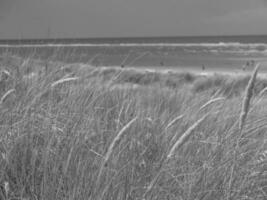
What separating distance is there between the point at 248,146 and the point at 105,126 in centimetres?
82

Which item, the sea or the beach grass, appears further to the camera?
the sea

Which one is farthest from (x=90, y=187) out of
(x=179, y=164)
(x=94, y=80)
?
(x=94, y=80)

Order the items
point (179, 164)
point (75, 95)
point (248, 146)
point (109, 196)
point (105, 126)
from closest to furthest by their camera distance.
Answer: point (109, 196) < point (179, 164) < point (248, 146) < point (105, 126) < point (75, 95)

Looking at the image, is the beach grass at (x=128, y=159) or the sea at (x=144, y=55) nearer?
the beach grass at (x=128, y=159)

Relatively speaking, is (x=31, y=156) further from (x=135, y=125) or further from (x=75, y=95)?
(x=75, y=95)

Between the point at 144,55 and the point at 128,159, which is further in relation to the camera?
the point at 144,55

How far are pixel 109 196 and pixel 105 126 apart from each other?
0.93 metres

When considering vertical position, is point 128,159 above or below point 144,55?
below

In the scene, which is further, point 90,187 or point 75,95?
point 75,95

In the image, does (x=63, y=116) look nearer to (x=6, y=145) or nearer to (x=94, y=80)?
(x=6, y=145)

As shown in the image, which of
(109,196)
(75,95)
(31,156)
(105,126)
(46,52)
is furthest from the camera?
(46,52)

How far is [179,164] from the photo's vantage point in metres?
1.85

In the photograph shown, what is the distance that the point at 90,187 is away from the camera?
1525 millimetres

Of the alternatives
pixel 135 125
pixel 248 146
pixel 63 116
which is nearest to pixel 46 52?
pixel 63 116
